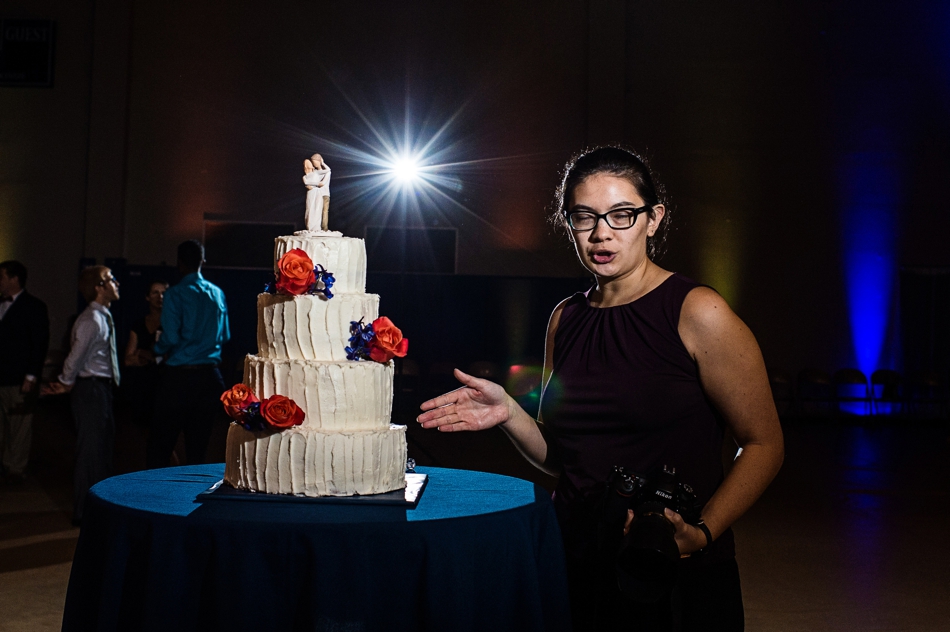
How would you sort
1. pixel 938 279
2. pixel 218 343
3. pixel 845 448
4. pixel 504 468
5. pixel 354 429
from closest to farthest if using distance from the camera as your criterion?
1. pixel 354 429
2. pixel 218 343
3. pixel 504 468
4. pixel 845 448
5. pixel 938 279

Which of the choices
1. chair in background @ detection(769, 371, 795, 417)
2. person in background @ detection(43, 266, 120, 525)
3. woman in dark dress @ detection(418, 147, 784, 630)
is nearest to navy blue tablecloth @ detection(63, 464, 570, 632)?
woman in dark dress @ detection(418, 147, 784, 630)

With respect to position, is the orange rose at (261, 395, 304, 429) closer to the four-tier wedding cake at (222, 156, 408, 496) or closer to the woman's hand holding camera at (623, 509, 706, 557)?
the four-tier wedding cake at (222, 156, 408, 496)

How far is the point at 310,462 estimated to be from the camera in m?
2.62

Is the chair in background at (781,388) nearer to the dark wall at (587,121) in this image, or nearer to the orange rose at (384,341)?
the dark wall at (587,121)

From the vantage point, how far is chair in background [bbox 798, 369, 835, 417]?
578 inches

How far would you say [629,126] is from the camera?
1516 centimetres

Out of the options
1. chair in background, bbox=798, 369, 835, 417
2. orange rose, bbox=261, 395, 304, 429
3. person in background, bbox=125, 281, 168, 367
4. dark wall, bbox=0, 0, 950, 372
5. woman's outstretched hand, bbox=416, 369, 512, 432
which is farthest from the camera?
dark wall, bbox=0, 0, 950, 372

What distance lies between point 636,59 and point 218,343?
1119 centimetres

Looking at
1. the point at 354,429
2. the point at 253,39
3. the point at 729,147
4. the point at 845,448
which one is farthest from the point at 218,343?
the point at 729,147

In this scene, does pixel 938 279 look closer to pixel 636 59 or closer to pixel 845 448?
pixel 845 448

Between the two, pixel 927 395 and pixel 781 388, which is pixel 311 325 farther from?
pixel 927 395

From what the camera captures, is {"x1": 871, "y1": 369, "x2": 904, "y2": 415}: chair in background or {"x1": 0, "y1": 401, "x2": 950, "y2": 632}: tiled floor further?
{"x1": 871, "y1": 369, "x2": 904, "y2": 415}: chair in background

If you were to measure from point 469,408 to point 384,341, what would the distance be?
1.41 ft

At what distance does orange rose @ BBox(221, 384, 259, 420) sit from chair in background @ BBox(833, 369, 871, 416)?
1374 centimetres
